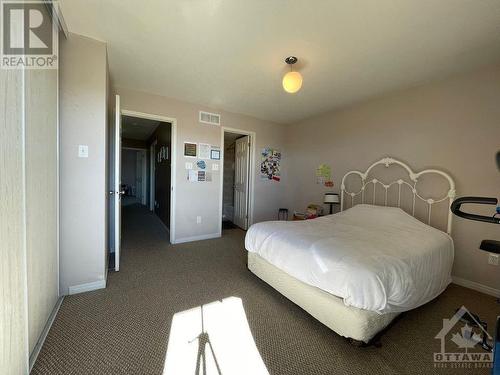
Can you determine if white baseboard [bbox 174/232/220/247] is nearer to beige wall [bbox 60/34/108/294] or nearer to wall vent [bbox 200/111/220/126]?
beige wall [bbox 60/34/108/294]

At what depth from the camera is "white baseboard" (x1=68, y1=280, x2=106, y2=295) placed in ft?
6.32

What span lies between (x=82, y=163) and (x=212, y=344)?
6.30 ft

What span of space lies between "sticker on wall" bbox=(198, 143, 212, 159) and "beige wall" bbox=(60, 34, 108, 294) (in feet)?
5.40

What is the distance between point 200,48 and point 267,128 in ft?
8.24

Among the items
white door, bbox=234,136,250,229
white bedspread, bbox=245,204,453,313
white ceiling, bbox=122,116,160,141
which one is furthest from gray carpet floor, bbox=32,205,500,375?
white ceiling, bbox=122,116,160,141

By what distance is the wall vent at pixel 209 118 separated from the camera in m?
3.56

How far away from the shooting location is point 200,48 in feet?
6.56

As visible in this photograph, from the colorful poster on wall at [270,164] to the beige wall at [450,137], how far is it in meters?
1.38

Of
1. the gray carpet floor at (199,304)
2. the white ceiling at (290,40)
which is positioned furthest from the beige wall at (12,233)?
the white ceiling at (290,40)

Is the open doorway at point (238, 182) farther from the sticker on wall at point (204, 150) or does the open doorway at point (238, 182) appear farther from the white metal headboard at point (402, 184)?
the white metal headboard at point (402, 184)

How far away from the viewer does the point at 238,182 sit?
4.78 meters

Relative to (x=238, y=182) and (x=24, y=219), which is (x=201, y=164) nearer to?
(x=238, y=182)

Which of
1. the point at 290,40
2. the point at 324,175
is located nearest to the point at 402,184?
the point at 324,175

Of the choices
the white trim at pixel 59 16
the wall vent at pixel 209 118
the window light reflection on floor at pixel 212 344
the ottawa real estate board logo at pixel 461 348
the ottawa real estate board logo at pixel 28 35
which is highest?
the white trim at pixel 59 16
